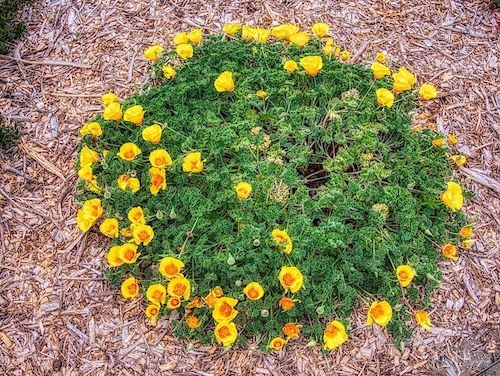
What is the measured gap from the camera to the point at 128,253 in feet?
8.93

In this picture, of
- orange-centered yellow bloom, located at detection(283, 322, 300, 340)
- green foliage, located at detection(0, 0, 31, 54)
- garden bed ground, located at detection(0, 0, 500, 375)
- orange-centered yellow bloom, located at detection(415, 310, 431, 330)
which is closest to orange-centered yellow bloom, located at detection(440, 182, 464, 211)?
garden bed ground, located at detection(0, 0, 500, 375)

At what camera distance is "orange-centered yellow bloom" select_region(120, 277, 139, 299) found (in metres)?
2.70

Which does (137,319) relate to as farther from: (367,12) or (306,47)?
(367,12)

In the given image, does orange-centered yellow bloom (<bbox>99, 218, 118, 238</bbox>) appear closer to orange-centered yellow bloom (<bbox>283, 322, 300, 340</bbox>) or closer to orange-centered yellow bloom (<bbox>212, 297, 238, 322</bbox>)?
orange-centered yellow bloom (<bbox>212, 297, 238, 322</bbox>)

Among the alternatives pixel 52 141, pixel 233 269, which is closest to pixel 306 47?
pixel 233 269

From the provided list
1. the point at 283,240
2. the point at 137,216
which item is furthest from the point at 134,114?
the point at 283,240

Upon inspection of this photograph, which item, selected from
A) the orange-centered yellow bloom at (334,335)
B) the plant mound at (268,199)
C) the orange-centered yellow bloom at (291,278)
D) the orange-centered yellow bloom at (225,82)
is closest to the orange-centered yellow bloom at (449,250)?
the plant mound at (268,199)

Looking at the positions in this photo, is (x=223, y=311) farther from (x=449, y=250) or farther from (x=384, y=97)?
(x=384, y=97)

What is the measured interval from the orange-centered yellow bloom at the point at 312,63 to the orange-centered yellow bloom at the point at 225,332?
1.66m

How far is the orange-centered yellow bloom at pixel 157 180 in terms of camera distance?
2.83 m

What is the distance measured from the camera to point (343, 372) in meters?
2.82

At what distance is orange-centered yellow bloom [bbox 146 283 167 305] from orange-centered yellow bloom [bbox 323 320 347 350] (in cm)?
90

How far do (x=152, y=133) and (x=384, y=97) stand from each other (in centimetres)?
145

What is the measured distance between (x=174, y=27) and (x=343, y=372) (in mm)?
2784
